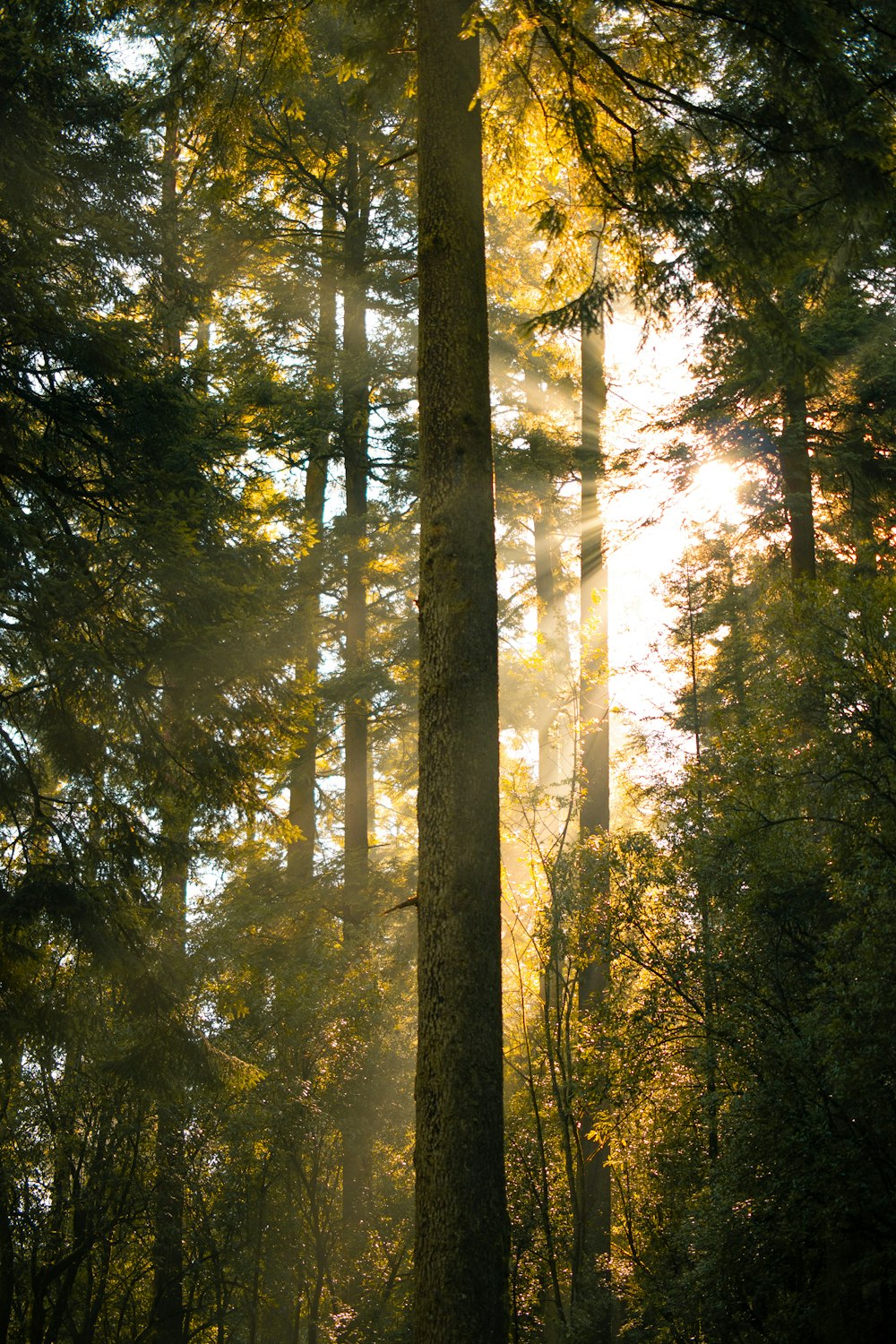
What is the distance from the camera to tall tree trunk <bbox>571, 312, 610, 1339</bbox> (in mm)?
8102

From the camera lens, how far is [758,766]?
Answer: 8484 millimetres

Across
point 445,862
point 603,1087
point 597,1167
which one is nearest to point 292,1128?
point 597,1167

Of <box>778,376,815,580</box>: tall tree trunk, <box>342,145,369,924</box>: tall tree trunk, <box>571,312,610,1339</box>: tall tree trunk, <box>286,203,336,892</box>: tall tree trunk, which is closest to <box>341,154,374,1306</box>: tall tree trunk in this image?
<box>342,145,369,924</box>: tall tree trunk

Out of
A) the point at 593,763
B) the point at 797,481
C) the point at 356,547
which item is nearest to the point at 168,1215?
the point at 593,763

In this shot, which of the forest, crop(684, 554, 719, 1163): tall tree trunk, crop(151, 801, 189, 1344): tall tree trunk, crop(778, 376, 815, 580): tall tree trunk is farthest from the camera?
crop(778, 376, 815, 580): tall tree trunk

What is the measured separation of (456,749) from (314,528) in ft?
26.5

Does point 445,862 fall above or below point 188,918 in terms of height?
below

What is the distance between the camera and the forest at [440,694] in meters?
5.98

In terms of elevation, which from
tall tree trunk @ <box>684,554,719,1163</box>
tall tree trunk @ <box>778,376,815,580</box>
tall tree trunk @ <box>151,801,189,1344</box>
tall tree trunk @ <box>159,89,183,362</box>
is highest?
tall tree trunk @ <box>159,89,183,362</box>

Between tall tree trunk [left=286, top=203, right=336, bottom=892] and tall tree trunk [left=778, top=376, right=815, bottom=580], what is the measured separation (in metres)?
5.34

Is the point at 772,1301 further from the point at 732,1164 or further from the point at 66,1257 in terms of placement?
the point at 66,1257

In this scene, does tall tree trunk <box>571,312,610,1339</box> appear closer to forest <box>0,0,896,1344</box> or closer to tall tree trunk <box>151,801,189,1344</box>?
forest <box>0,0,896,1344</box>

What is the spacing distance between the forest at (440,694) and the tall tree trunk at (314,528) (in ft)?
0.32

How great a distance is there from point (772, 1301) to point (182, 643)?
21.8 ft
